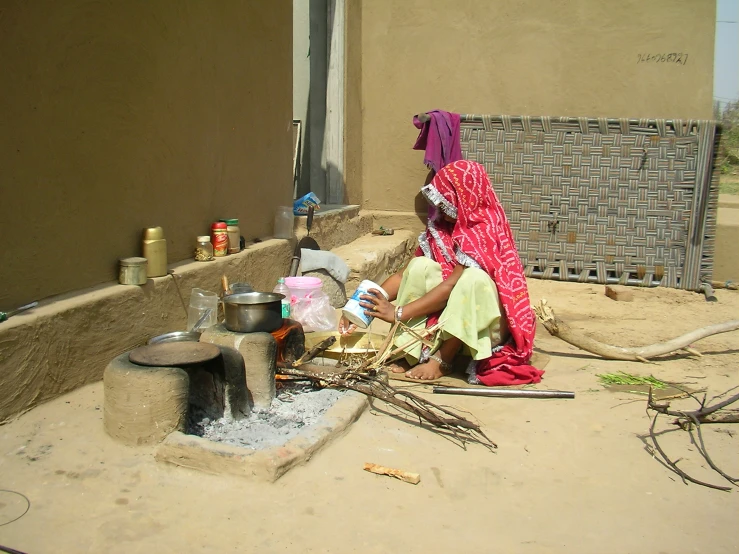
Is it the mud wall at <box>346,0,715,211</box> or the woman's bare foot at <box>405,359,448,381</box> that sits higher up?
the mud wall at <box>346,0,715,211</box>

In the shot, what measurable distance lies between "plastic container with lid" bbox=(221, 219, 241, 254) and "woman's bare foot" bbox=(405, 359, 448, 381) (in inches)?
62.4

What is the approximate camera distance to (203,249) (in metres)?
4.48

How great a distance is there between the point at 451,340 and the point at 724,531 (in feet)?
5.90

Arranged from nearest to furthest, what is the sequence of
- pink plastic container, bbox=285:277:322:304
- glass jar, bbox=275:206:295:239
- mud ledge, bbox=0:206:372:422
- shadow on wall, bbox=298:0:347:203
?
mud ledge, bbox=0:206:372:422
pink plastic container, bbox=285:277:322:304
glass jar, bbox=275:206:295:239
shadow on wall, bbox=298:0:347:203

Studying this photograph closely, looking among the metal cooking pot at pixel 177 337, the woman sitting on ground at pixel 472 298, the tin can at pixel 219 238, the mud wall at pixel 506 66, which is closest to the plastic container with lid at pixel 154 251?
the metal cooking pot at pixel 177 337

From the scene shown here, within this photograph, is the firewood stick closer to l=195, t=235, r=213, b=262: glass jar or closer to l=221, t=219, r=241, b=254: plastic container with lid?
l=195, t=235, r=213, b=262: glass jar

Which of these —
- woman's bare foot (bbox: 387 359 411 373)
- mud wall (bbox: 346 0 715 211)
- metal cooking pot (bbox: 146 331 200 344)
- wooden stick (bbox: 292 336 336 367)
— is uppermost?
mud wall (bbox: 346 0 715 211)

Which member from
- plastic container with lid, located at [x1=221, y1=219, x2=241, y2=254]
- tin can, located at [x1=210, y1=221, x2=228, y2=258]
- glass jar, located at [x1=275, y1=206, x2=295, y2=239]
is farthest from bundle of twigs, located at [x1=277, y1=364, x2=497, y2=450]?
glass jar, located at [x1=275, y1=206, x2=295, y2=239]

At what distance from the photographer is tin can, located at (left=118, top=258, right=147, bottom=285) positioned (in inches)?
145

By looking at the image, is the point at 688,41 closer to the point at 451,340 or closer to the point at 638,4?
the point at 638,4

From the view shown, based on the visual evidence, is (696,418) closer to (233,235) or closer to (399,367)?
(399,367)

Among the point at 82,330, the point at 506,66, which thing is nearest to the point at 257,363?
the point at 82,330

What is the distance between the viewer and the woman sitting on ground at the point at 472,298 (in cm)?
387

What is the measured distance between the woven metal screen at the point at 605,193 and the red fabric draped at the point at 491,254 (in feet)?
10.3
